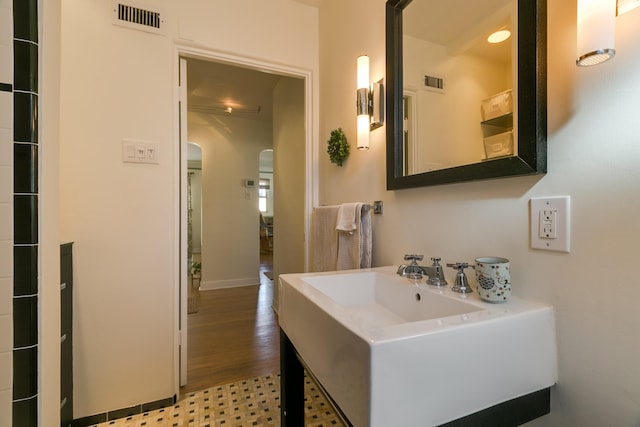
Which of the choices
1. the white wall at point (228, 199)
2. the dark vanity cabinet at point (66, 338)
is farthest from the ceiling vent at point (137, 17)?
the white wall at point (228, 199)

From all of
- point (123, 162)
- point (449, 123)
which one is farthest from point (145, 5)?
point (449, 123)

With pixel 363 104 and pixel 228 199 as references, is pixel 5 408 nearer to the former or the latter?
pixel 363 104

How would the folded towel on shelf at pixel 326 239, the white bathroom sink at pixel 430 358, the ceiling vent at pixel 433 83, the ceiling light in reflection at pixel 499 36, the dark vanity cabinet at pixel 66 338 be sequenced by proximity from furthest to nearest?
the folded towel on shelf at pixel 326 239, the dark vanity cabinet at pixel 66 338, the ceiling vent at pixel 433 83, the ceiling light in reflection at pixel 499 36, the white bathroom sink at pixel 430 358

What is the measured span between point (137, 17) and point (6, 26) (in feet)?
2.85

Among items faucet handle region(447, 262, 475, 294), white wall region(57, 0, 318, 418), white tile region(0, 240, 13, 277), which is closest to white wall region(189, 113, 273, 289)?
white wall region(57, 0, 318, 418)

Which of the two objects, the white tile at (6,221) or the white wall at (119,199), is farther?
the white wall at (119,199)

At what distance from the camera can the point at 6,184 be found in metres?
0.86

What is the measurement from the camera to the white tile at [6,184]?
853 mm

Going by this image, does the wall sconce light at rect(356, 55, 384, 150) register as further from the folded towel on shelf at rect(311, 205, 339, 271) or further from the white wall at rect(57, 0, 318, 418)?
the white wall at rect(57, 0, 318, 418)

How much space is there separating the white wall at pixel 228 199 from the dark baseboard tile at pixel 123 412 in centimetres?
244

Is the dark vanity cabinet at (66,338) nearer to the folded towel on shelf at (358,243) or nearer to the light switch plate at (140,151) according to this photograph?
the light switch plate at (140,151)

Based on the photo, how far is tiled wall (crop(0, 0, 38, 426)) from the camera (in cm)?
86

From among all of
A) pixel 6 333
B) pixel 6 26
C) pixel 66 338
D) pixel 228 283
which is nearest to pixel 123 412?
pixel 66 338

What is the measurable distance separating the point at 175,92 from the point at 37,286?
1.19 m
